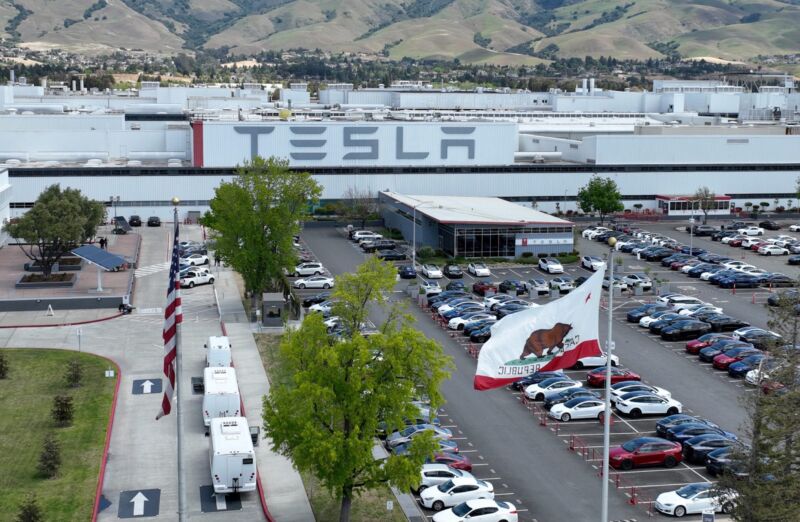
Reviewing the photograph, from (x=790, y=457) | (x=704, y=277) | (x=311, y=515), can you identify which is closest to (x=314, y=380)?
(x=311, y=515)

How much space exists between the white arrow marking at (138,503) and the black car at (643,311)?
95.2 feet

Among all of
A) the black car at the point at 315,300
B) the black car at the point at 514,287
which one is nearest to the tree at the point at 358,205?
the black car at the point at 514,287

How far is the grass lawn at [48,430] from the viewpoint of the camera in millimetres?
30234

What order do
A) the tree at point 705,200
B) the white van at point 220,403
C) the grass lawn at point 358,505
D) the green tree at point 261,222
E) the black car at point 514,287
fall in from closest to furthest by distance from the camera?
1. the grass lawn at point 358,505
2. the white van at point 220,403
3. the green tree at point 261,222
4. the black car at point 514,287
5. the tree at point 705,200

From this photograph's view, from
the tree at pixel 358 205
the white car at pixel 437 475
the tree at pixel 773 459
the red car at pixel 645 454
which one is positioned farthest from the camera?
the tree at pixel 358 205

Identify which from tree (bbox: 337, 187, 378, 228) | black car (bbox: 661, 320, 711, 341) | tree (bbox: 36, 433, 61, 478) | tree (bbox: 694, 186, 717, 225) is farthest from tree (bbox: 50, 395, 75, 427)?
tree (bbox: 694, 186, 717, 225)

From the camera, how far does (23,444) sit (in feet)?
113

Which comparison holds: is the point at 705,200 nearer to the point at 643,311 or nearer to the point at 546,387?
the point at 643,311

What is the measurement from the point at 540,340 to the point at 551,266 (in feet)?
145

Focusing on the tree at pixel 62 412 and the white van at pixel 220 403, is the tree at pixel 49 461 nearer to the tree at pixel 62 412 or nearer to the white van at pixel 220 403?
the tree at pixel 62 412

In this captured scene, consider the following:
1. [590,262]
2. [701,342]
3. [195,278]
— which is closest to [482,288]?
[590,262]

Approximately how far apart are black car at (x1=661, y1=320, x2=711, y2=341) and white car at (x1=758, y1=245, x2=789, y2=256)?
23.5m

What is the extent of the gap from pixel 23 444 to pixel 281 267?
21.3 meters

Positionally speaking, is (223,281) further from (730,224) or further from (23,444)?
(730,224)
